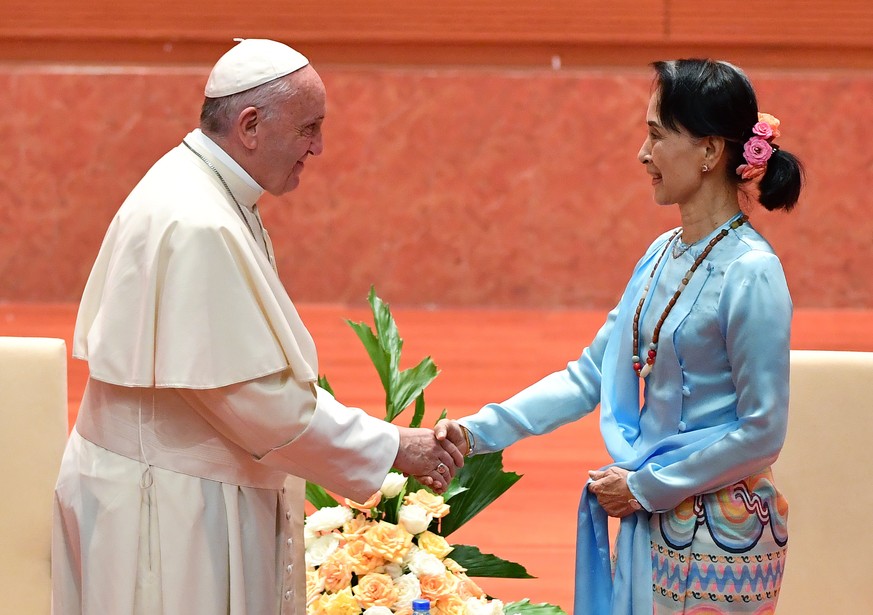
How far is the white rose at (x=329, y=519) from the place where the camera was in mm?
2541

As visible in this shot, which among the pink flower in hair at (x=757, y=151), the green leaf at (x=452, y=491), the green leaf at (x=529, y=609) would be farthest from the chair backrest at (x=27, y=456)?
the pink flower in hair at (x=757, y=151)

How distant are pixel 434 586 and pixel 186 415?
0.69m

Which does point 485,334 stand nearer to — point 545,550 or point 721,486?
point 545,550

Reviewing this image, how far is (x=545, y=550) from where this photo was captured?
383 centimetres

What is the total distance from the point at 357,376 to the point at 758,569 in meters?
3.79

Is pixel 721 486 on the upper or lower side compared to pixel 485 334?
upper

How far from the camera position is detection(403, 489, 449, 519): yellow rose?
2.54m

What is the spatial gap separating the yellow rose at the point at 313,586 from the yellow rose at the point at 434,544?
0.75 ft

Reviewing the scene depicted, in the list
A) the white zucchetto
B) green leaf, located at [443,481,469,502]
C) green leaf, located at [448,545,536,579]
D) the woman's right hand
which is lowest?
green leaf, located at [448,545,536,579]

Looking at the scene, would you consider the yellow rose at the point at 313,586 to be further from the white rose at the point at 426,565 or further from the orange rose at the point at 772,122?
the orange rose at the point at 772,122

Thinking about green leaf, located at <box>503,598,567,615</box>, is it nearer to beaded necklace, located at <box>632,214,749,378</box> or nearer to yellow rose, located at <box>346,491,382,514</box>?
yellow rose, located at <box>346,491,382,514</box>

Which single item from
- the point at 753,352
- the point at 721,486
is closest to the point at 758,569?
the point at 721,486

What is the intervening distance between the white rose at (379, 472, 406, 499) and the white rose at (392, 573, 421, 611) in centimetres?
18

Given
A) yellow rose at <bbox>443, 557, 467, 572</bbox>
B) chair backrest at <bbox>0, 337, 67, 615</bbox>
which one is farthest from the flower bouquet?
chair backrest at <bbox>0, 337, 67, 615</bbox>
